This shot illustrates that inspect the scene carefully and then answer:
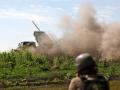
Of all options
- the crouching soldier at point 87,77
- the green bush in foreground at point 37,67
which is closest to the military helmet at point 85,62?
the crouching soldier at point 87,77

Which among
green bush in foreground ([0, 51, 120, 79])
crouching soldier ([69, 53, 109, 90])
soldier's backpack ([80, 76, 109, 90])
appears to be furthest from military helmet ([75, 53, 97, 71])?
green bush in foreground ([0, 51, 120, 79])

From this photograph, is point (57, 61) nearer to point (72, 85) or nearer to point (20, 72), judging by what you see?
point (20, 72)

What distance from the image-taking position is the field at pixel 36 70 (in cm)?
2703

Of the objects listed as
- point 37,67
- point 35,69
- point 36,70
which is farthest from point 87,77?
point 37,67

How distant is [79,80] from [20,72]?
982 inches

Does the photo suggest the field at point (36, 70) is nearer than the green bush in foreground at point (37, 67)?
Yes

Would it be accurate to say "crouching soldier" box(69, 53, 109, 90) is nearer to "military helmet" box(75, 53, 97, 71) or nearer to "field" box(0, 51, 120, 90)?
"military helmet" box(75, 53, 97, 71)

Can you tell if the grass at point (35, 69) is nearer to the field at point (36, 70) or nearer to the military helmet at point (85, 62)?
the field at point (36, 70)

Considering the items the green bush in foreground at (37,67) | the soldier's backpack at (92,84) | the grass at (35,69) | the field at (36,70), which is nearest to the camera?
the soldier's backpack at (92,84)

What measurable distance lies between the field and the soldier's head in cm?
1929

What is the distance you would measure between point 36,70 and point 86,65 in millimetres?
25808

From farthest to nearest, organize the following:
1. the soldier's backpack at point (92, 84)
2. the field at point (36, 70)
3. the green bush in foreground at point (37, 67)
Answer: the green bush in foreground at point (37, 67), the field at point (36, 70), the soldier's backpack at point (92, 84)

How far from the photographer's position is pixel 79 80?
5469 millimetres

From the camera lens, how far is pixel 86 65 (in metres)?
5.43
